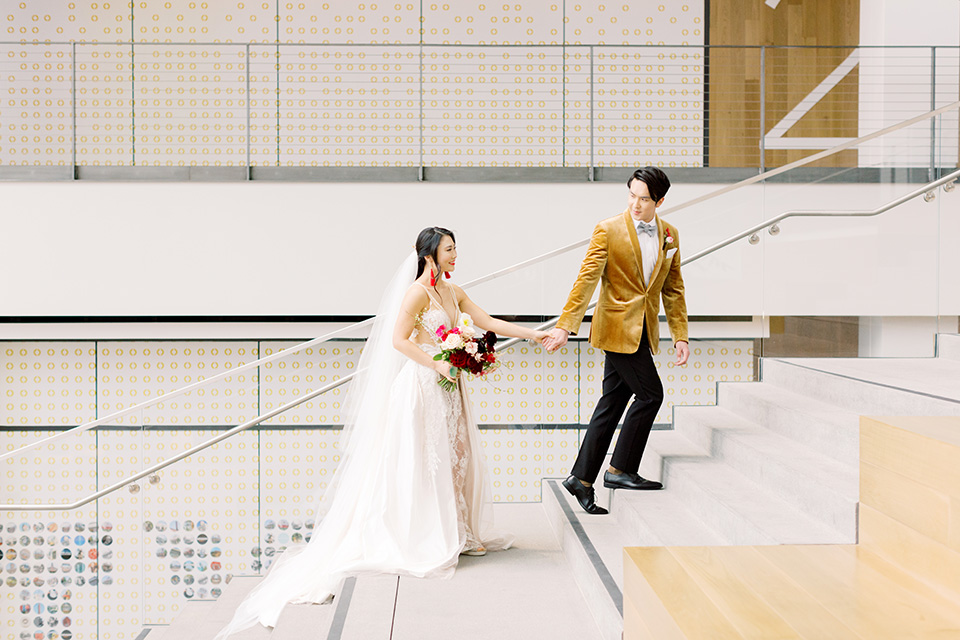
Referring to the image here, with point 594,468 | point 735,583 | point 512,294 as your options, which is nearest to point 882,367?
point 594,468

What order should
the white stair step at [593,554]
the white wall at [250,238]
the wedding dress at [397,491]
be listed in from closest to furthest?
the white stair step at [593,554], the wedding dress at [397,491], the white wall at [250,238]

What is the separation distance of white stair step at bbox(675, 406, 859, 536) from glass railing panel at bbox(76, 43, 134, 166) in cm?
629

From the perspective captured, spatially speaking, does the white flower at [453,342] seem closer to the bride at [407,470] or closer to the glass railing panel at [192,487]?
the bride at [407,470]

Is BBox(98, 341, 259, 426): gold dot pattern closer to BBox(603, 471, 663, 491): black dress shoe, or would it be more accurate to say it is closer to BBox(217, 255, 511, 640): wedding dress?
BBox(217, 255, 511, 640): wedding dress

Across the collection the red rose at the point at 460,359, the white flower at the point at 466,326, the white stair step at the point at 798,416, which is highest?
the white flower at the point at 466,326

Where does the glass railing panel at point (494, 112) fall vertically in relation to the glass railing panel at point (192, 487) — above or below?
above

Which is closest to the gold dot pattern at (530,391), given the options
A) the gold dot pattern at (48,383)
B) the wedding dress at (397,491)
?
the wedding dress at (397,491)

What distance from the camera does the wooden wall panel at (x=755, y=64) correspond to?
25.3 feet

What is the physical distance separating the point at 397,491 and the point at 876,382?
2335 millimetres

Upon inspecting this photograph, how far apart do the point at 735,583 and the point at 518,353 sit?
8.92 feet

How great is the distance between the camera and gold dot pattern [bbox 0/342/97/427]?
24.0 feet

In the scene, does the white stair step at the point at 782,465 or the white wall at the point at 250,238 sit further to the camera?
the white wall at the point at 250,238

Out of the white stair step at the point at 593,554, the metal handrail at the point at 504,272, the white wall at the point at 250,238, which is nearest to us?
the white stair step at the point at 593,554

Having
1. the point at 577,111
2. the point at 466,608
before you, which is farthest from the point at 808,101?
the point at 466,608
